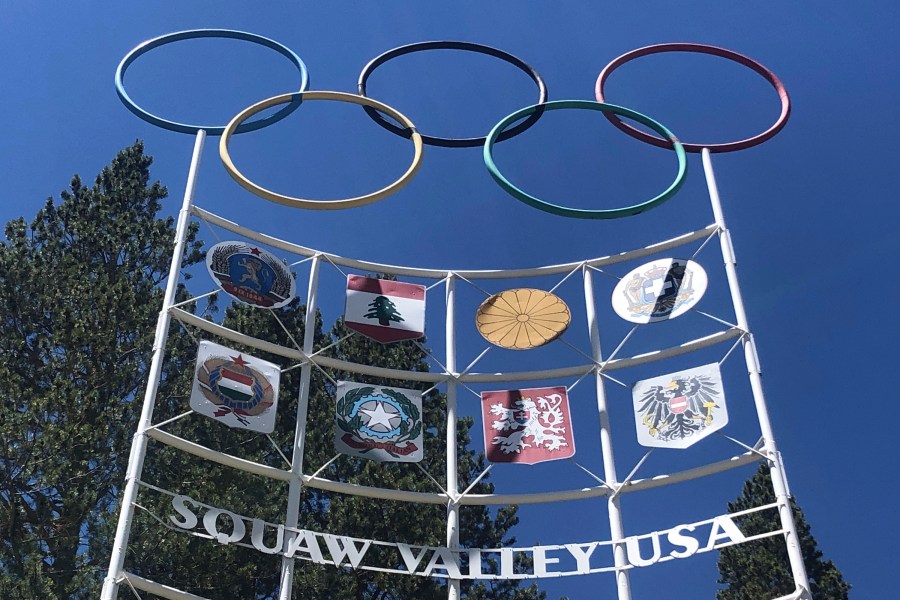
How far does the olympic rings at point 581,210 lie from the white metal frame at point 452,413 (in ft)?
A: 2.43

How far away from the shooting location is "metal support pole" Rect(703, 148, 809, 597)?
18125mm

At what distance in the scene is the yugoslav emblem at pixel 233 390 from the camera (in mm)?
20016

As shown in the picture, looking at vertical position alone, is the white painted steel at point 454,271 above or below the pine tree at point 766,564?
above

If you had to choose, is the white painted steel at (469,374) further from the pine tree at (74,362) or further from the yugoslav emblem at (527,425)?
the pine tree at (74,362)

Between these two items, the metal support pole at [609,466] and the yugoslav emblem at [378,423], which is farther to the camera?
the yugoslav emblem at [378,423]

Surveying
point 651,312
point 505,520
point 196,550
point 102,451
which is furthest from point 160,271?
point 651,312

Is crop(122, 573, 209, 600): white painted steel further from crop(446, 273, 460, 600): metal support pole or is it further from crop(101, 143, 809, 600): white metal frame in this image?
crop(446, 273, 460, 600): metal support pole

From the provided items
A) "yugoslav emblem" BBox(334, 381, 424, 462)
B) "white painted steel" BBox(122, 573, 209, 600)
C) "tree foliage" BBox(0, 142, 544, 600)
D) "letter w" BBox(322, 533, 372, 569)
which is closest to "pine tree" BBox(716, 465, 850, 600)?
"tree foliage" BBox(0, 142, 544, 600)

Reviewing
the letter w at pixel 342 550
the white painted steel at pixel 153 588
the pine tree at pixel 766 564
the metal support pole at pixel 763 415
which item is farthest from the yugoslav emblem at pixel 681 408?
the pine tree at pixel 766 564

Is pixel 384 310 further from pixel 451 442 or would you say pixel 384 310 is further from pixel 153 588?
pixel 153 588

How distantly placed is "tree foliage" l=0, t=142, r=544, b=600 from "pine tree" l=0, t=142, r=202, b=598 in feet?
0.12

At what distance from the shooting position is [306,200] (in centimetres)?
2286

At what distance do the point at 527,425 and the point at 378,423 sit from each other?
9.76 feet

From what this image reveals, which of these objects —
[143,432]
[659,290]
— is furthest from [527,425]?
[143,432]
